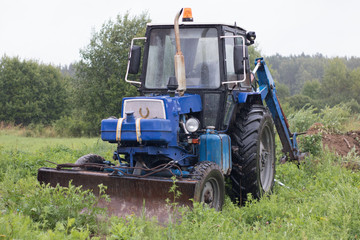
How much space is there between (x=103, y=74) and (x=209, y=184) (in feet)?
91.8

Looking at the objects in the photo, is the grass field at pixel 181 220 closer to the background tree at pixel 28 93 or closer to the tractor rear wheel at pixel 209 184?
the tractor rear wheel at pixel 209 184

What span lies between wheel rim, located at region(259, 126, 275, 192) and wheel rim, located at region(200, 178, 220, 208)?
186cm

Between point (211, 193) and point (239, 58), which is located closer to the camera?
point (211, 193)

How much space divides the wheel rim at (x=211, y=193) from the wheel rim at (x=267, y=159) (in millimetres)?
1858

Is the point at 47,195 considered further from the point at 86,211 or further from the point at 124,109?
the point at 124,109

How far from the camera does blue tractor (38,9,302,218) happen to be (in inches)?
203

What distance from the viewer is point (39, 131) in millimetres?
31344

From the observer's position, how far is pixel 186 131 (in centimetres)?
572

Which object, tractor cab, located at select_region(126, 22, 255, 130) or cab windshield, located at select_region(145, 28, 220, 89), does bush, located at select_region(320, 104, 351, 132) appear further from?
cab windshield, located at select_region(145, 28, 220, 89)

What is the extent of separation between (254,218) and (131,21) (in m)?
29.9

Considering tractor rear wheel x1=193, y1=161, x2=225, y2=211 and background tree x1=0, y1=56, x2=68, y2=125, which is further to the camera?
background tree x1=0, y1=56, x2=68, y2=125

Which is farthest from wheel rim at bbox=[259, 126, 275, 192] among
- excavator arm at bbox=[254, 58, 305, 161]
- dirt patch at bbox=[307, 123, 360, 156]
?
dirt patch at bbox=[307, 123, 360, 156]

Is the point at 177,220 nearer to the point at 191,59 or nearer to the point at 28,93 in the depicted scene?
the point at 191,59

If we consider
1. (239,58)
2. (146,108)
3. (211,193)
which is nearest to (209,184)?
(211,193)
